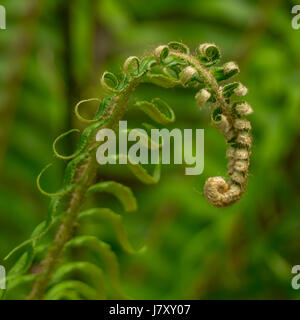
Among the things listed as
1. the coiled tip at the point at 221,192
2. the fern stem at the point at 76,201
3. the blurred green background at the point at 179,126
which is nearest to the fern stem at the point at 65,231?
the fern stem at the point at 76,201

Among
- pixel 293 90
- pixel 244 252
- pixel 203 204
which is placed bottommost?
pixel 244 252

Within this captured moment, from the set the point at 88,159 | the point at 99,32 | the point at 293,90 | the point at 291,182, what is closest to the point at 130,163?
the point at 88,159

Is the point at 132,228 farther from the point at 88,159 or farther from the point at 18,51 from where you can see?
the point at 88,159

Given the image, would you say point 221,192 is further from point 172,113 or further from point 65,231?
point 65,231

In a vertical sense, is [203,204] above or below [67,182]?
above

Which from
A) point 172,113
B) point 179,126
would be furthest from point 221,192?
point 179,126

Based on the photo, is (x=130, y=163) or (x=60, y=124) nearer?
(x=130, y=163)
